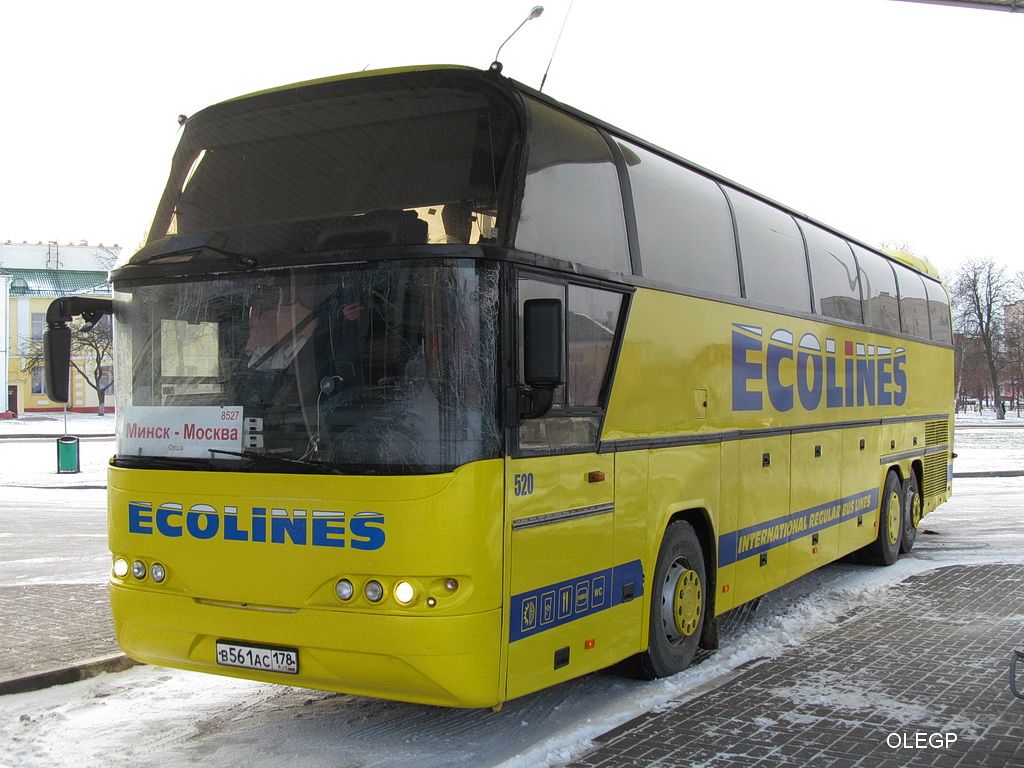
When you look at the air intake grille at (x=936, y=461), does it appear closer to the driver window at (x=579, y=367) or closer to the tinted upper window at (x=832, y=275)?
the tinted upper window at (x=832, y=275)

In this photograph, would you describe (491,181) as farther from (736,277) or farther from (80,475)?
(80,475)

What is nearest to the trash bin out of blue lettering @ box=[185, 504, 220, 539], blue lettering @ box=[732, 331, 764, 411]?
blue lettering @ box=[732, 331, 764, 411]

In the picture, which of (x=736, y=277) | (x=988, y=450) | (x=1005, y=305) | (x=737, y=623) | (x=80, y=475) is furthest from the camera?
(x=1005, y=305)

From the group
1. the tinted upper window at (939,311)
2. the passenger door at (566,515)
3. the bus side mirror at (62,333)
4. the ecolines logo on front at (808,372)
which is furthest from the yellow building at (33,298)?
the passenger door at (566,515)

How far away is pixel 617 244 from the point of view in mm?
6316

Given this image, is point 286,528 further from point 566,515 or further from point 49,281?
point 49,281

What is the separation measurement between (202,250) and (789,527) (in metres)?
5.98

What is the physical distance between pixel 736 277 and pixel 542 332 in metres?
3.69

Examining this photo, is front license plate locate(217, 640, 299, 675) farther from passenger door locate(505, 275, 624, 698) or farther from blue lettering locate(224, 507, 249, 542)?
passenger door locate(505, 275, 624, 698)

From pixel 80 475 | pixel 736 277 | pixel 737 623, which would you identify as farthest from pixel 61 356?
pixel 80 475

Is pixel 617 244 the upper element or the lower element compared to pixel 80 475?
upper

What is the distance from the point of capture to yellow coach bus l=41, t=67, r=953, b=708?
4898 millimetres

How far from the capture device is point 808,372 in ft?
31.3

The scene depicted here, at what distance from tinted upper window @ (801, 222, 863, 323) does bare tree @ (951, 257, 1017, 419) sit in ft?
210
